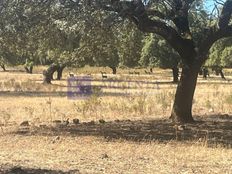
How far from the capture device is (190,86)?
1423 cm

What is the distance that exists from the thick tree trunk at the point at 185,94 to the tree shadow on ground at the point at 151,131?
35 cm

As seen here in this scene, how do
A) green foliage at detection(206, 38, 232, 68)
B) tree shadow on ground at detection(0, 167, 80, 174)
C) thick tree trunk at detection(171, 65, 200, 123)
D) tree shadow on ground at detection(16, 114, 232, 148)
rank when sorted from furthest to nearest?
green foliage at detection(206, 38, 232, 68) < thick tree trunk at detection(171, 65, 200, 123) < tree shadow on ground at detection(16, 114, 232, 148) < tree shadow on ground at detection(0, 167, 80, 174)

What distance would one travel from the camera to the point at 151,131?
42.2 feet

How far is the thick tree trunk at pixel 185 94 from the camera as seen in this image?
1419 centimetres

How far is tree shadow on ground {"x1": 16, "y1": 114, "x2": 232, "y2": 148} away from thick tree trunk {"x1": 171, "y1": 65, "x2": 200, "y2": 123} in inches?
13.7

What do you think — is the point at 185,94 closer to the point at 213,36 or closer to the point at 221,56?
the point at 213,36

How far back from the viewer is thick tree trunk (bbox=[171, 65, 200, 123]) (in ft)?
46.5

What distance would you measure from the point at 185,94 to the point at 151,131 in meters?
2.01
